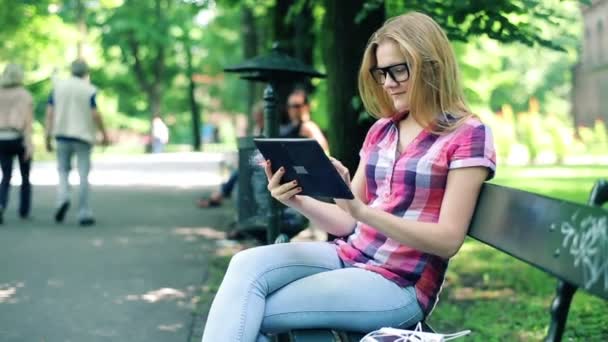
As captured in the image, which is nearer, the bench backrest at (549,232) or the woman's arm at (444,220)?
the bench backrest at (549,232)

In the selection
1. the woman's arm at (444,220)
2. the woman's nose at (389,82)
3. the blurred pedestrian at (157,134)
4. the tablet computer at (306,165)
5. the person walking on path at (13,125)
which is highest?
the woman's nose at (389,82)

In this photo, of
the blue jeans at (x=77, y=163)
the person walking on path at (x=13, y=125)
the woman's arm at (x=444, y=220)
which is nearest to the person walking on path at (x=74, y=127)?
the blue jeans at (x=77, y=163)

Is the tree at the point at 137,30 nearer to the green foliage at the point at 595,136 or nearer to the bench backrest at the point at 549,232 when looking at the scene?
the green foliage at the point at 595,136

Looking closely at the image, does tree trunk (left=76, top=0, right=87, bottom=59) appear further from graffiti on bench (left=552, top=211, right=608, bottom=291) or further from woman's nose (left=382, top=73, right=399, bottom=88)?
graffiti on bench (left=552, top=211, right=608, bottom=291)

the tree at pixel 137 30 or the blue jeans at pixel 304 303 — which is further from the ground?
the tree at pixel 137 30

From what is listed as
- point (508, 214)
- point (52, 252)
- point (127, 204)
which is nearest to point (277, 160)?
point (508, 214)

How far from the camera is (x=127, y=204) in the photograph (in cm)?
1369

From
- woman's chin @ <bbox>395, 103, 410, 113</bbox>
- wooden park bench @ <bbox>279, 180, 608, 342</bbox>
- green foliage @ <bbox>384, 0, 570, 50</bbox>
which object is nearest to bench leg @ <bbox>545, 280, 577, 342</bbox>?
wooden park bench @ <bbox>279, 180, 608, 342</bbox>

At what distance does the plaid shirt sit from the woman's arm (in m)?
0.05

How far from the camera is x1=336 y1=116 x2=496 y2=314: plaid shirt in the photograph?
3.00 metres

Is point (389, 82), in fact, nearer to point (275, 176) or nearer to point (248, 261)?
point (275, 176)

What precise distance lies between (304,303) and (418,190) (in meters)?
0.54

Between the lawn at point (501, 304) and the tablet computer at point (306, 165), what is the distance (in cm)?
157

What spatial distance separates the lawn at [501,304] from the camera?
5.44 meters
